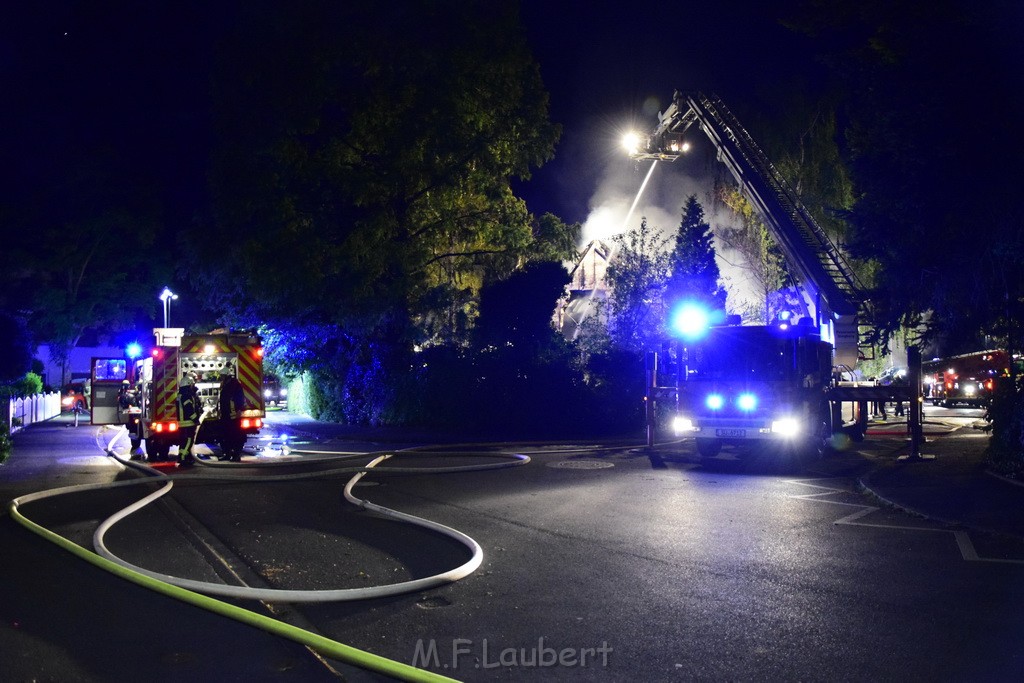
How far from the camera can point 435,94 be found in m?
25.7

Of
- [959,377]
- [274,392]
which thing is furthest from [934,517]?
[274,392]

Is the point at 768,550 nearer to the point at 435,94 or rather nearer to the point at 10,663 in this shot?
the point at 10,663

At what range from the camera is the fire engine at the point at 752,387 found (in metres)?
16.0

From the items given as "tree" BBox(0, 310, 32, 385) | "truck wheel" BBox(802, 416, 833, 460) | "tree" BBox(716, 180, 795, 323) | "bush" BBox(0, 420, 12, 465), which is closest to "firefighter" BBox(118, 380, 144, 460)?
"bush" BBox(0, 420, 12, 465)

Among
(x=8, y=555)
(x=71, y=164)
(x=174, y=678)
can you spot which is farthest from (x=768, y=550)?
(x=71, y=164)

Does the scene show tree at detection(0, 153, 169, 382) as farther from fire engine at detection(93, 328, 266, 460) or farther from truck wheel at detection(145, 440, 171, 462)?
truck wheel at detection(145, 440, 171, 462)

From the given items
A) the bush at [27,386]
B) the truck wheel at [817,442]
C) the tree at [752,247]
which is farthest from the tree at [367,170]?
the tree at [752,247]

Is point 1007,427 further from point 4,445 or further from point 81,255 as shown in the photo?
point 81,255

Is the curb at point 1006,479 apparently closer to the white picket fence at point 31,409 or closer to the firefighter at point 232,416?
the firefighter at point 232,416

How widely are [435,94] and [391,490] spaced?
16.4 m

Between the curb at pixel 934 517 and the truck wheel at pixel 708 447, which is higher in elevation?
the truck wheel at pixel 708 447

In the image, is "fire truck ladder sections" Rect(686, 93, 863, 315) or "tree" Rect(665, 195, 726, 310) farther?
"tree" Rect(665, 195, 726, 310)

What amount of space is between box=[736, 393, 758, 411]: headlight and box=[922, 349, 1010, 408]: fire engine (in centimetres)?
2309

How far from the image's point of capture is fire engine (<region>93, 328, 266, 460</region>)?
632 inches
